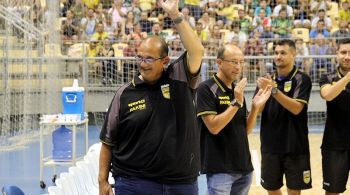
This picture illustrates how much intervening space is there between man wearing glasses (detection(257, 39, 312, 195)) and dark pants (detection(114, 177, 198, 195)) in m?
2.24

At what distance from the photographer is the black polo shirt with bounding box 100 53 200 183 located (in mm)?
4633

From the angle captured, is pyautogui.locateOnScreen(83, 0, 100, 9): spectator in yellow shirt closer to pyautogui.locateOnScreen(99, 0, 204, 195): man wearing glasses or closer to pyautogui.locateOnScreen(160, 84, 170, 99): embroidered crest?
pyautogui.locateOnScreen(99, 0, 204, 195): man wearing glasses

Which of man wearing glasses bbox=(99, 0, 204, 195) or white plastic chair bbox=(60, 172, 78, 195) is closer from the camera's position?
man wearing glasses bbox=(99, 0, 204, 195)

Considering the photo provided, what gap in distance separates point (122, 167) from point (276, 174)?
2554 mm

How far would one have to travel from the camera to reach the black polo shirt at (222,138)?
577 cm

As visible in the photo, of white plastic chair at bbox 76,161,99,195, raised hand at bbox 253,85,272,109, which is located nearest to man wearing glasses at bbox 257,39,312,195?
raised hand at bbox 253,85,272,109

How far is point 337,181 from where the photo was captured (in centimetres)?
675

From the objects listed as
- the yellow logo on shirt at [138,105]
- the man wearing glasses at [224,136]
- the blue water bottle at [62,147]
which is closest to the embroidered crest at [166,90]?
the yellow logo on shirt at [138,105]

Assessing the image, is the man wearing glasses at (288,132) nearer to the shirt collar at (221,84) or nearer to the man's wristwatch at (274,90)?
the man's wristwatch at (274,90)

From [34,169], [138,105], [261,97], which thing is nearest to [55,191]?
[138,105]

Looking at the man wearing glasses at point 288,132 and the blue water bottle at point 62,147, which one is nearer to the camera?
the man wearing glasses at point 288,132

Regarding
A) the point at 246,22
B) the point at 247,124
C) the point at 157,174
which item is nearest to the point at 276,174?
the point at 247,124

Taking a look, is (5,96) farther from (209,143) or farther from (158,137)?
(158,137)

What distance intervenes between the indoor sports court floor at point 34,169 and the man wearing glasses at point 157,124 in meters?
4.54
